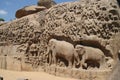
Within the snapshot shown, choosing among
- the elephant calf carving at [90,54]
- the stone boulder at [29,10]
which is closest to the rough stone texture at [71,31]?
the elephant calf carving at [90,54]

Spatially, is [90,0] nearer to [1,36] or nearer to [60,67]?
[60,67]

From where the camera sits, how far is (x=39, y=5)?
14180mm

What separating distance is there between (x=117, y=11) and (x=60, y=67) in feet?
9.85

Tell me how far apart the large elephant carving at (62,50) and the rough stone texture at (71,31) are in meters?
0.19

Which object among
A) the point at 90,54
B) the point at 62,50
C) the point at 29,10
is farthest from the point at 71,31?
the point at 29,10

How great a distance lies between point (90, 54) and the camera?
8.91 m

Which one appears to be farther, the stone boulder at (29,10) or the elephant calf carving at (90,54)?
the stone boulder at (29,10)

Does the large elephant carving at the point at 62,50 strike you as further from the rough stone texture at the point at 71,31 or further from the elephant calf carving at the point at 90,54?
the elephant calf carving at the point at 90,54

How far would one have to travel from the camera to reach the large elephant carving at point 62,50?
31.3ft

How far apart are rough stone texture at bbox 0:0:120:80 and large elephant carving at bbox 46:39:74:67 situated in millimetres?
190

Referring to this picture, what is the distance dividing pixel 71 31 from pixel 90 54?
4.37 ft

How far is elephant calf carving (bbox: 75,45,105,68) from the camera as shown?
8.81 m

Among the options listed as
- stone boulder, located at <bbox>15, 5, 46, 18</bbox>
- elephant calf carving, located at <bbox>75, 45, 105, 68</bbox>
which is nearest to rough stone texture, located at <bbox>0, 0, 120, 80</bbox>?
elephant calf carving, located at <bbox>75, 45, 105, 68</bbox>

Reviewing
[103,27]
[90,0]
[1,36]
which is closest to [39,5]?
[1,36]
